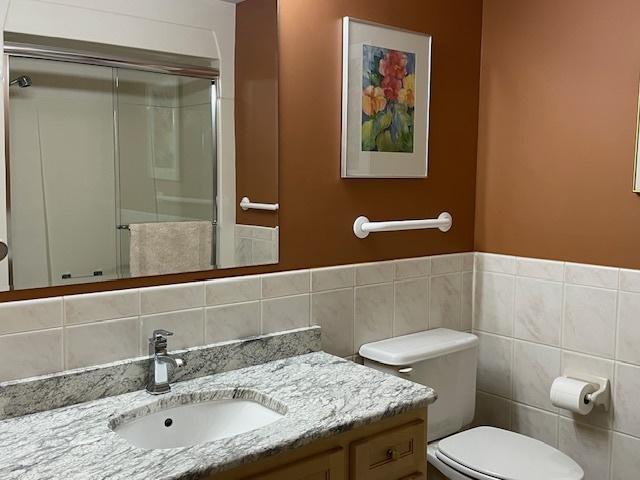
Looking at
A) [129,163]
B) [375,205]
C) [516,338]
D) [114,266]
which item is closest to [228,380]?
[114,266]

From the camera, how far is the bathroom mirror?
1.65m

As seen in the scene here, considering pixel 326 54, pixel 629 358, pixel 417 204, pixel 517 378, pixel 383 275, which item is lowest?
pixel 517 378

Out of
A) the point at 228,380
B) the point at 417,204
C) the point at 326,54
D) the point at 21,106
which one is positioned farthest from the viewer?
the point at 417,204

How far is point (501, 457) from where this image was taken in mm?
2242

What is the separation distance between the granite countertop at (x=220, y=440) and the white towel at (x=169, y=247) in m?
0.33

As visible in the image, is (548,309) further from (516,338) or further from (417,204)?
(417,204)

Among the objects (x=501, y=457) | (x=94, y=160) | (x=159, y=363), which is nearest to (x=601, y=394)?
(x=501, y=457)

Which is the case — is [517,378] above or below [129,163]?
below

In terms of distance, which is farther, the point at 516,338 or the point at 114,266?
the point at 516,338

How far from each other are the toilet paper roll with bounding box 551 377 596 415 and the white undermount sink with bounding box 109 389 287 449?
3.69ft

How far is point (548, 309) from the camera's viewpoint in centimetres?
253

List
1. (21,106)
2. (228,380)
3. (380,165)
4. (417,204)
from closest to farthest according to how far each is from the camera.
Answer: (21,106)
(228,380)
(380,165)
(417,204)

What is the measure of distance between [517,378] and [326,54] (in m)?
1.44

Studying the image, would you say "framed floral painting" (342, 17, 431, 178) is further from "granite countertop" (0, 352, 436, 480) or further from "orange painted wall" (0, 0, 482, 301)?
"granite countertop" (0, 352, 436, 480)
